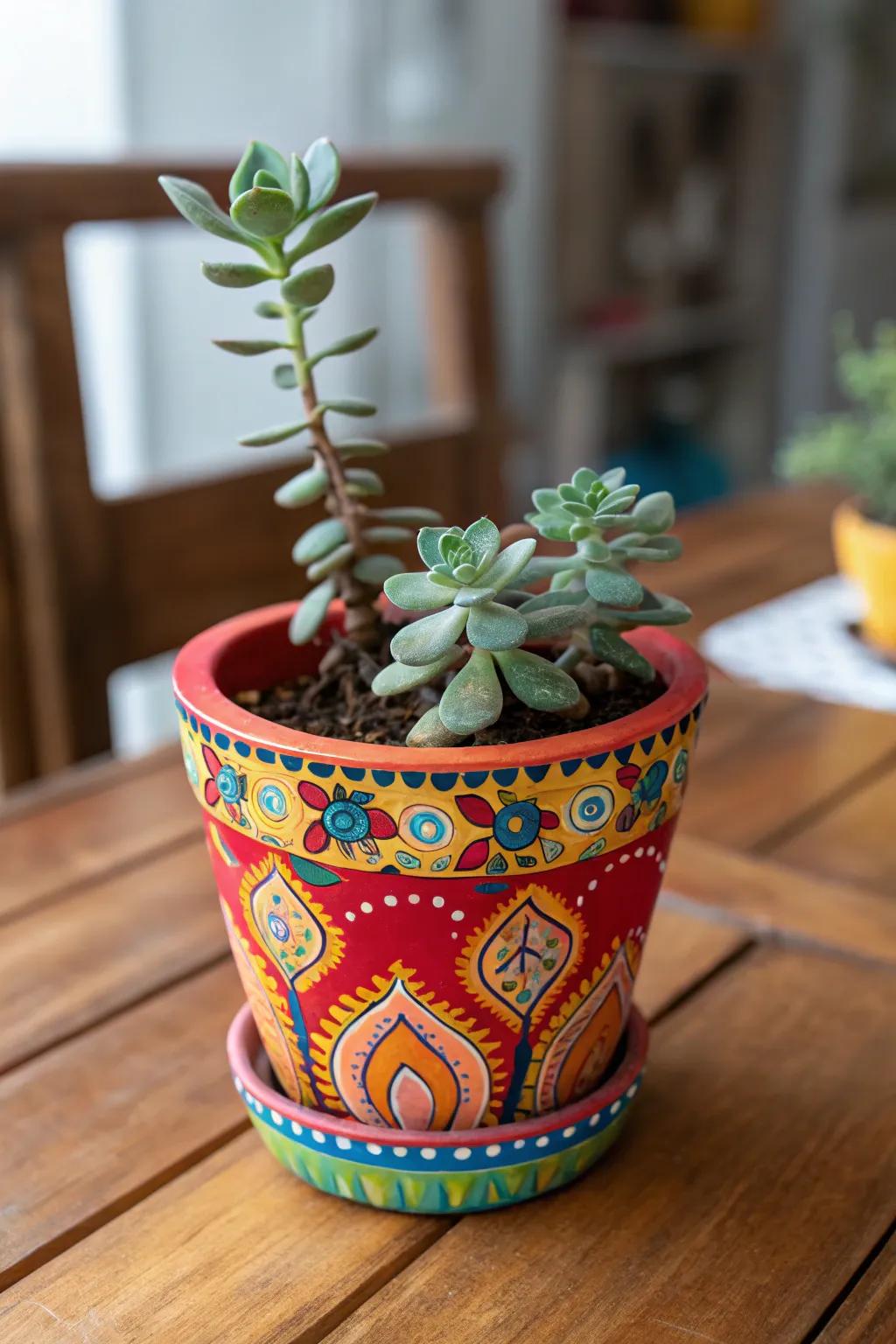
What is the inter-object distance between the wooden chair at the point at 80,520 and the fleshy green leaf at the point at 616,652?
885mm

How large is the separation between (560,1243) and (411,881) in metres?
0.15

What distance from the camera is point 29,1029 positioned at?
0.61 meters

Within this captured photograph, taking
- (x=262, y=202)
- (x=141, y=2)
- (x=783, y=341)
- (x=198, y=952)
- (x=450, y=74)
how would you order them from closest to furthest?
(x=262, y=202), (x=198, y=952), (x=141, y=2), (x=450, y=74), (x=783, y=341)

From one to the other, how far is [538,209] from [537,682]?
3.06 m

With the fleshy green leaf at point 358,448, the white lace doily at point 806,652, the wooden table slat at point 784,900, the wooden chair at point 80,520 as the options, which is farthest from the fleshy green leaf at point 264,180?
the wooden chair at point 80,520

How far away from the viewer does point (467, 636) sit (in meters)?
0.44

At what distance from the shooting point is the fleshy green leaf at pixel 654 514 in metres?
0.50

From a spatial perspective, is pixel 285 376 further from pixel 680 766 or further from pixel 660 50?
pixel 660 50

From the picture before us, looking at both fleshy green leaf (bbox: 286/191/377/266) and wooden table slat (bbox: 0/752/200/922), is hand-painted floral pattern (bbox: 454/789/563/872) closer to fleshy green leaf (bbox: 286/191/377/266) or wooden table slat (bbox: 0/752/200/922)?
fleshy green leaf (bbox: 286/191/377/266)

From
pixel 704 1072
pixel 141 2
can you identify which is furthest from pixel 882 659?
pixel 141 2

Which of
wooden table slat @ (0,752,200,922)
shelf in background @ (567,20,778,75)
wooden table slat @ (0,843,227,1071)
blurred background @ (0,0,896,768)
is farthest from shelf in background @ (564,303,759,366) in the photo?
wooden table slat @ (0,843,227,1071)

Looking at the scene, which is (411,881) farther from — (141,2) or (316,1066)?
(141,2)

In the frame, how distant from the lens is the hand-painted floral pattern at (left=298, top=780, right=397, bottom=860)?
425 mm

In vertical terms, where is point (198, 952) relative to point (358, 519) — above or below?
below
